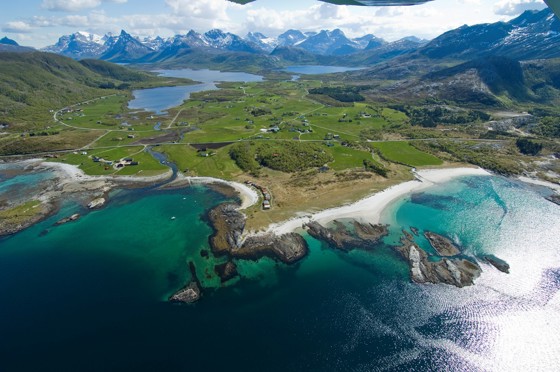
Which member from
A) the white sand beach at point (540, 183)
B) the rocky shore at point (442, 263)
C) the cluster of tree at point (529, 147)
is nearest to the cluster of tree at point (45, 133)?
the rocky shore at point (442, 263)

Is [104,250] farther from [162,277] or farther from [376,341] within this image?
[376,341]

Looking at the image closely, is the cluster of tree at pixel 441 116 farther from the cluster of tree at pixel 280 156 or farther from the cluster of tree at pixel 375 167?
the cluster of tree at pixel 280 156

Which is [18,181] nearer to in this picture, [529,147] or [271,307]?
[271,307]

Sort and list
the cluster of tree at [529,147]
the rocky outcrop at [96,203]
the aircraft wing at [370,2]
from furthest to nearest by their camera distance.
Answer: the cluster of tree at [529,147], the rocky outcrop at [96,203], the aircraft wing at [370,2]

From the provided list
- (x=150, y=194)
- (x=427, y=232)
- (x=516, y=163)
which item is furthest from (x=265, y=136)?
(x=516, y=163)

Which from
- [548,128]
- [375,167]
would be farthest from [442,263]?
[548,128]

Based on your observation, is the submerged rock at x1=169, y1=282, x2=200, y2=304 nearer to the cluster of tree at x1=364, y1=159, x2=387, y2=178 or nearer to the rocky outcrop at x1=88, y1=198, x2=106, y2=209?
the rocky outcrop at x1=88, y1=198, x2=106, y2=209

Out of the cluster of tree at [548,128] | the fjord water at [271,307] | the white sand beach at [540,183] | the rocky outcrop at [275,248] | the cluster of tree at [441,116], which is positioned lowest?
the fjord water at [271,307]
